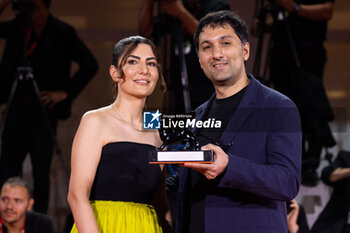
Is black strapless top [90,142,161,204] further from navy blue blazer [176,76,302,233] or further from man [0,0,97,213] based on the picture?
man [0,0,97,213]

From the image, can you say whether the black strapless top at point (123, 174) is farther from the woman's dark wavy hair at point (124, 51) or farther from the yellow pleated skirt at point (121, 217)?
the woman's dark wavy hair at point (124, 51)

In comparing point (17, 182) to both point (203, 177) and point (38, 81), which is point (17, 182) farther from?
point (203, 177)

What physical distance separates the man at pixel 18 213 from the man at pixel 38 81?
100 millimetres

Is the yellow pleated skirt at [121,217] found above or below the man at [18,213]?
above

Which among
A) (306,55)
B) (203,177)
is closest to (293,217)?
(306,55)

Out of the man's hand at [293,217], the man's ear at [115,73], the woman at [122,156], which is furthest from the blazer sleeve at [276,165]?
the man's hand at [293,217]

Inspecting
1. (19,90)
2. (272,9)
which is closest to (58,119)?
(19,90)

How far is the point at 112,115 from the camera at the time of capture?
174 centimetres

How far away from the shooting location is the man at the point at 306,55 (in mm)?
2893

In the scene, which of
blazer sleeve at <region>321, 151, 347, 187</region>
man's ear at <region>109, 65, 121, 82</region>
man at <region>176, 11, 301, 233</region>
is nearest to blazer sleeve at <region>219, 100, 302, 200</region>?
man at <region>176, 11, 301, 233</region>


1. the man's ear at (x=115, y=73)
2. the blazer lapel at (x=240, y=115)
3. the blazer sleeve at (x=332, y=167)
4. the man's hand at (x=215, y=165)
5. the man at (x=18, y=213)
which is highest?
the man's ear at (x=115, y=73)

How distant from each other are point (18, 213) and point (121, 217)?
1.49m

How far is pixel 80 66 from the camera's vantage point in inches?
124

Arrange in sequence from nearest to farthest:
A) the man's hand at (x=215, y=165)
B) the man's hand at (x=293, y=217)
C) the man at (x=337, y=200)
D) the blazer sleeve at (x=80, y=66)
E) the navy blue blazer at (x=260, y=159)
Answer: the man's hand at (x=215, y=165), the navy blue blazer at (x=260, y=159), the man's hand at (x=293, y=217), the man at (x=337, y=200), the blazer sleeve at (x=80, y=66)
